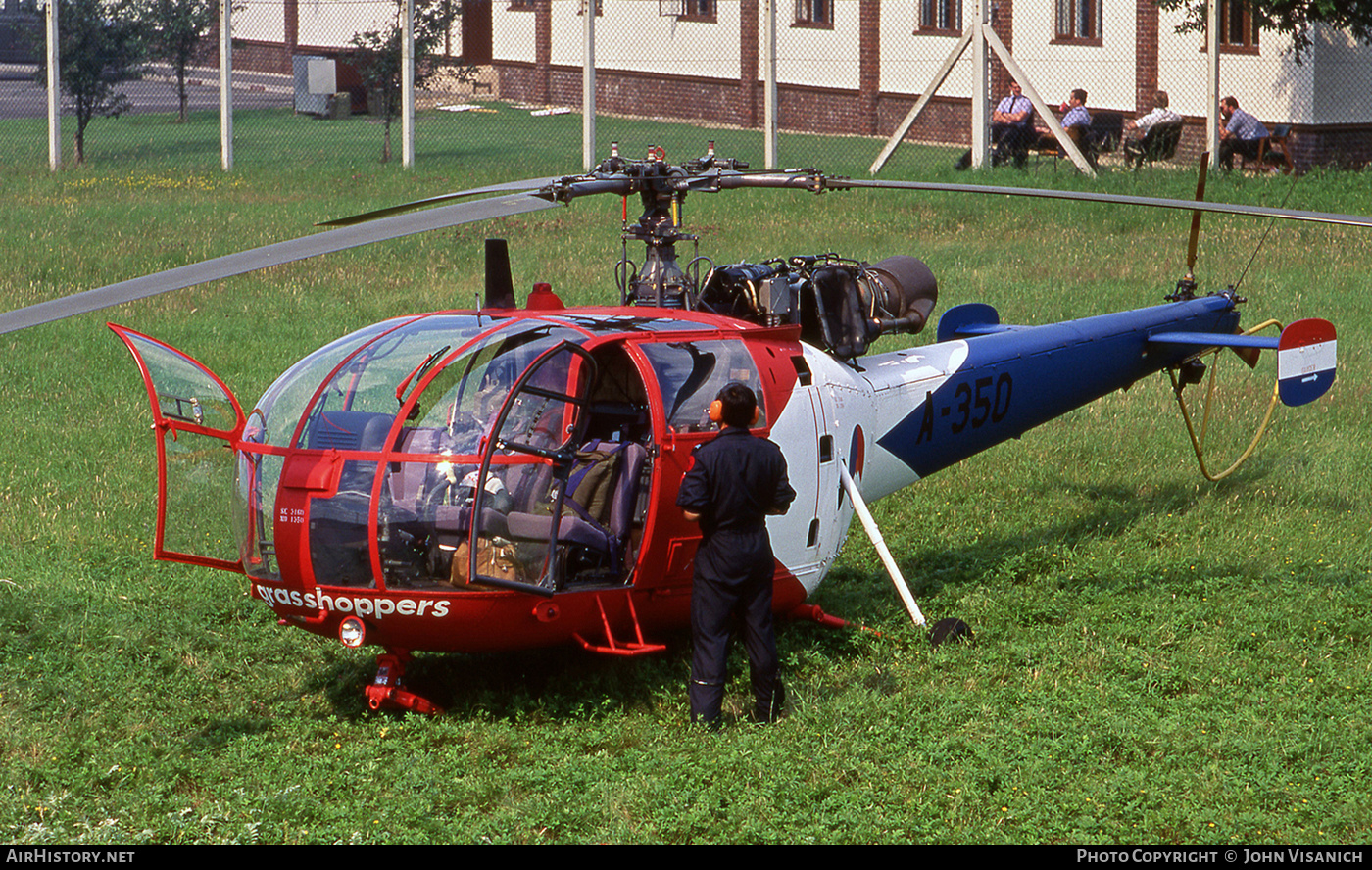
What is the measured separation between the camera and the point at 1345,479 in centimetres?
1141

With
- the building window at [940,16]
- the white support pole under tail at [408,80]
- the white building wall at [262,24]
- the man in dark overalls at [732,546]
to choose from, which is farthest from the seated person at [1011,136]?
the white building wall at [262,24]

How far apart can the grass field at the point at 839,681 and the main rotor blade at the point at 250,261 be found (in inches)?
88.9

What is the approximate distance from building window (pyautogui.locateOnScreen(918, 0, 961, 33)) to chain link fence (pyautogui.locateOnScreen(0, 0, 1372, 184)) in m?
0.04

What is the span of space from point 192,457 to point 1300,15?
20523 millimetres

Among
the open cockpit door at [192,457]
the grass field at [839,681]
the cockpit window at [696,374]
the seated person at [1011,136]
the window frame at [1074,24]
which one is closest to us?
the grass field at [839,681]

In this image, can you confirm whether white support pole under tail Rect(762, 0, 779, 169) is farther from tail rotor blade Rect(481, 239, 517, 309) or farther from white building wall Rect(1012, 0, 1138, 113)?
tail rotor blade Rect(481, 239, 517, 309)

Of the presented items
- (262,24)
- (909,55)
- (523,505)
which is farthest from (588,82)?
(262,24)

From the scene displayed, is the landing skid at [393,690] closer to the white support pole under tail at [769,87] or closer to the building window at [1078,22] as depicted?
the white support pole under tail at [769,87]

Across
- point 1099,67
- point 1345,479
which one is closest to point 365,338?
point 1345,479

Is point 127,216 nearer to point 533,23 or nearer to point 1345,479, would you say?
point 1345,479

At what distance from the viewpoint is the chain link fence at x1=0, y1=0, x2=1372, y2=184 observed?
25.2 metres

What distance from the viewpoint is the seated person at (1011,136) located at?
76.8ft

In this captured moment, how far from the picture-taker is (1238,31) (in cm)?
2612

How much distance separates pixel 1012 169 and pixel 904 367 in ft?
46.4
